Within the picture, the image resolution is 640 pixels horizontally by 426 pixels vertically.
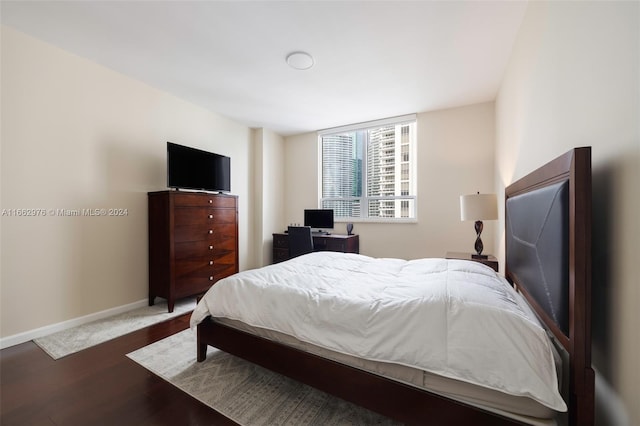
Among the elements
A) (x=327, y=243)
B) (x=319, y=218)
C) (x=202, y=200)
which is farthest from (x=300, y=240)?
(x=202, y=200)

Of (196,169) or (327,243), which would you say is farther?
(327,243)

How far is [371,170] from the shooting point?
4.51 m

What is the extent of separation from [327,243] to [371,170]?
1549 mm

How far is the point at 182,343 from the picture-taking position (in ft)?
7.15

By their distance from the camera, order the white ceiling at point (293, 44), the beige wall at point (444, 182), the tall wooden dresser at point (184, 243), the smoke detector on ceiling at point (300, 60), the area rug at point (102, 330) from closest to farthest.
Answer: the white ceiling at point (293, 44), the area rug at point (102, 330), the smoke detector on ceiling at point (300, 60), the tall wooden dresser at point (184, 243), the beige wall at point (444, 182)

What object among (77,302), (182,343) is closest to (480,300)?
(182,343)

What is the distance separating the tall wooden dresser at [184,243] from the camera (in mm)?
2859

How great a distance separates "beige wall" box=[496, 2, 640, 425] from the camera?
0.77 metres

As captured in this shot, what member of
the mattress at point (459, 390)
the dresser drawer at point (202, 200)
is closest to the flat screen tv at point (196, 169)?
the dresser drawer at point (202, 200)

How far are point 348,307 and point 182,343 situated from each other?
5.60 ft

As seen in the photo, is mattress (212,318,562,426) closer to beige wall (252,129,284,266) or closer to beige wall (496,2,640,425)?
beige wall (496,2,640,425)

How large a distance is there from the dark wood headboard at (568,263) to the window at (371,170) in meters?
2.86

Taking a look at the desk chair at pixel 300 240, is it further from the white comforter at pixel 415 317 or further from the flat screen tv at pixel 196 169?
the white comforter at pixel 415 317

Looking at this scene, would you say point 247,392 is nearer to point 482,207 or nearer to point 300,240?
point 300,240
